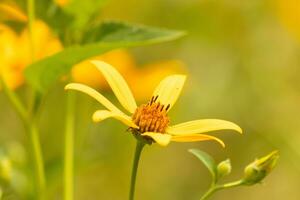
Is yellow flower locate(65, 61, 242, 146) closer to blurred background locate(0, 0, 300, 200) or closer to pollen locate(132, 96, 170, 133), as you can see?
pollen locate(132, 96, 170, 133)

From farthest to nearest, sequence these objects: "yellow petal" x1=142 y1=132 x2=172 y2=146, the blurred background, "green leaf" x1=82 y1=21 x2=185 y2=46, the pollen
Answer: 1. the blurred background
2. "green leaf" x1=82 y1=21 x2=185 y2=46
3. the pollen
4. "yellow petal" x1=142 y1=132 x2=172 y2=146

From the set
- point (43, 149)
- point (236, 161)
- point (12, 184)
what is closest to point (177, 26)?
point (236, 161)

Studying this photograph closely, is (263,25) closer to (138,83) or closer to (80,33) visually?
(138,83)

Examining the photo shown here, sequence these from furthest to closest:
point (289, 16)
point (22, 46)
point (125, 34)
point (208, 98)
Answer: point (289, 16)
point (208, 98)
point (22, 46)
point (125, 34)

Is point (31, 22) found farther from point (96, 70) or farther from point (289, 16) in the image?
point (289, 16)

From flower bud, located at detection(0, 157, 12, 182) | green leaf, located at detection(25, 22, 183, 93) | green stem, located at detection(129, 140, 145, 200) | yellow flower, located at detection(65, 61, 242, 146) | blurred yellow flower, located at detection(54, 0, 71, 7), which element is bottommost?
green stem, located at detection(129, 140, 145, 200)

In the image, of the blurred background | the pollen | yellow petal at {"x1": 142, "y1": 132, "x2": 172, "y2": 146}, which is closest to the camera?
yellow petal at {"x1": 142, "y1": 132, "x2": 172, "y2": 146}

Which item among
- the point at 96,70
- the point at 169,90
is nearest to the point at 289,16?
the point at 96,70

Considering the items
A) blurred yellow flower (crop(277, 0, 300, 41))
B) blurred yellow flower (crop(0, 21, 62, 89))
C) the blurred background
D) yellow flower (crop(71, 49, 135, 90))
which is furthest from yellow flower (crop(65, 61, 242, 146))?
blurred yellow flower (crop(277, 0, 300, 41))

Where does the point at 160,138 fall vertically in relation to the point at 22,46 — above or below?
below
